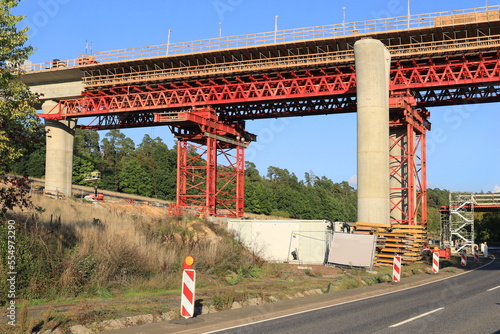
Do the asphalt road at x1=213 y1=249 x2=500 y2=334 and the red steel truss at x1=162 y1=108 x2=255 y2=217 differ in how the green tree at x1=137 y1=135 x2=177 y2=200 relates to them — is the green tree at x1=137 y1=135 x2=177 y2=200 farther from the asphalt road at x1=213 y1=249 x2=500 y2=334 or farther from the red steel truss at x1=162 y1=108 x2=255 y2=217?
the asphalt road at x1=213 y1=249 x2=500 y2=334

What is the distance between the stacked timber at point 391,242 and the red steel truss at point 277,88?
44.5ft

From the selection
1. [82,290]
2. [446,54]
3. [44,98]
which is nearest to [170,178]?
[44,98]

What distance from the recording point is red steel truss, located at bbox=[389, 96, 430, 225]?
4103cm

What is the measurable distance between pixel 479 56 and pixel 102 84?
3422 cm

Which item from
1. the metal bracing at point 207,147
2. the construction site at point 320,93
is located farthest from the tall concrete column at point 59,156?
the metal bracing at point 207,147

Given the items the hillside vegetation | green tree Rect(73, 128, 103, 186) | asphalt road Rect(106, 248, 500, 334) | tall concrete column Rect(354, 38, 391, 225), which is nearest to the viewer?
asphalt road Rect(106, 248, 500, 334)

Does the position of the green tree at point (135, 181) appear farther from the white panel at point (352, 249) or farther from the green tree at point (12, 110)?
the green tree at point (12, 110)

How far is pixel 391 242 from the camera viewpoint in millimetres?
33375

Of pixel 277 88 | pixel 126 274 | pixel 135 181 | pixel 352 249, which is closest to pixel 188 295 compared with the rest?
pixel 126 274

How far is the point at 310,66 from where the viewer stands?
44344mm

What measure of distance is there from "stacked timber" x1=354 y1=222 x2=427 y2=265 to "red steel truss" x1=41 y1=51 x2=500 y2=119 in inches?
534

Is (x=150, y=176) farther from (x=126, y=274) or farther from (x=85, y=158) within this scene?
(x=126, y=274)

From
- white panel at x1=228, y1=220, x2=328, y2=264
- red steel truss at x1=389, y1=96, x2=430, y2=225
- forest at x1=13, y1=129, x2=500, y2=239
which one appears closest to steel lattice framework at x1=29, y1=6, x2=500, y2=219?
red steel truss at x1=389, y1=96, x2=430, y2=225

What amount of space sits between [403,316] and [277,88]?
113 feet
